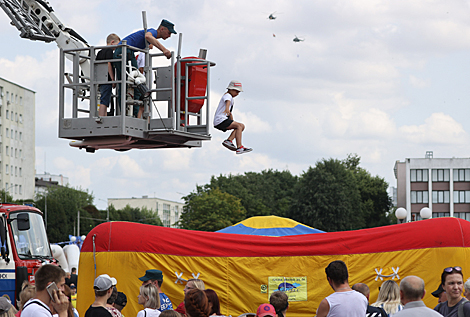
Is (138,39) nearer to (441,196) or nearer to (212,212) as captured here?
(212,212)

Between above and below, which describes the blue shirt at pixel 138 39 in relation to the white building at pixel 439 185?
above

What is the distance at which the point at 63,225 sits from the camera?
99.5 meters

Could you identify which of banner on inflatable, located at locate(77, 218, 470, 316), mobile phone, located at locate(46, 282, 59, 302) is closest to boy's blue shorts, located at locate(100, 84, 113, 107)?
banner on inflatable, located at locate(77, 218, 470, 316)

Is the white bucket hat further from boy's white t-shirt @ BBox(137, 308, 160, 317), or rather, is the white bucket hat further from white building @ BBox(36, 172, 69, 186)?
white building @ BBox(36, 172, 69, 186)

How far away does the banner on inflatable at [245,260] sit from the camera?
13.6 m

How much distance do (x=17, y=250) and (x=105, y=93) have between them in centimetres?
593

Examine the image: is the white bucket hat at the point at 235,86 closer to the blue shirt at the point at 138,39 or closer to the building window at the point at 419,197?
the blue shirt at the point at 138,39

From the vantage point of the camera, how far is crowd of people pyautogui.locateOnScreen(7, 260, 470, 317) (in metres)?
5.55

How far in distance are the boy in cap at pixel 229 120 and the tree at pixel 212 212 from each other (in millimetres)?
67519

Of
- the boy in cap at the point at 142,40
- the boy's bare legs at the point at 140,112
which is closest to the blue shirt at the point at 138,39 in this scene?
the boy in cap at the point at 142,40

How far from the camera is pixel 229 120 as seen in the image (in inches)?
424

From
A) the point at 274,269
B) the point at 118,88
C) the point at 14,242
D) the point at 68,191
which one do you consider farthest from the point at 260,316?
the point at 68,191

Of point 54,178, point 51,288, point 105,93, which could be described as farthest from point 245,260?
point 54,178

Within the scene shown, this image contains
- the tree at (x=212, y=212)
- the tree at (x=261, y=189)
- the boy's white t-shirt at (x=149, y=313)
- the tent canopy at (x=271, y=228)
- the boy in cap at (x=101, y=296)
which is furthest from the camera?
the tree at (x=261, y=189)
